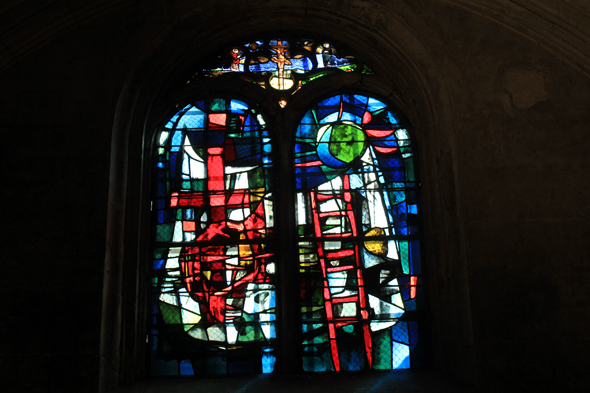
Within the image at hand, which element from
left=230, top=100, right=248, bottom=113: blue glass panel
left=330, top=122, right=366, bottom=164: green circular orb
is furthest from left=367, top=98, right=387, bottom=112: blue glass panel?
left=230, top=100, right=248, bottom=113: blue glass panel

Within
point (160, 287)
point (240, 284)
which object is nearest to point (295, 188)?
point (240, 284)

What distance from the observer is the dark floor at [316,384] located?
396 cm

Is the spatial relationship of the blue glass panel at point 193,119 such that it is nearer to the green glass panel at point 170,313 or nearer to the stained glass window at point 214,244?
the stained glass window at point 214,244

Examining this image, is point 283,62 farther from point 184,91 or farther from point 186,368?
point 186,368

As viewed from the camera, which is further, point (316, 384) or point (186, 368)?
point (186, 368)

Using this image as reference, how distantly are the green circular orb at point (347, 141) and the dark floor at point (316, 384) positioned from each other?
164 centimetres

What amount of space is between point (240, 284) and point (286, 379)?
2.49 feet

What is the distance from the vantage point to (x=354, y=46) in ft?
16.7

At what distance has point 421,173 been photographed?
4.74 m

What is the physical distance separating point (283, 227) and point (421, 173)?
1.12 m

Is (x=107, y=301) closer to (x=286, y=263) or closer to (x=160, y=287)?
(x=160, y=287)

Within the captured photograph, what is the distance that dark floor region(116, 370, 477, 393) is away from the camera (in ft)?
13.0

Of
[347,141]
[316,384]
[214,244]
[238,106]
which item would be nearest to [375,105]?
[347,141]

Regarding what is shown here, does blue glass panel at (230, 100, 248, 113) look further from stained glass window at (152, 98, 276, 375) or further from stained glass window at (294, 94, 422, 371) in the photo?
stained glass window at (294, 94, 422, 371)
